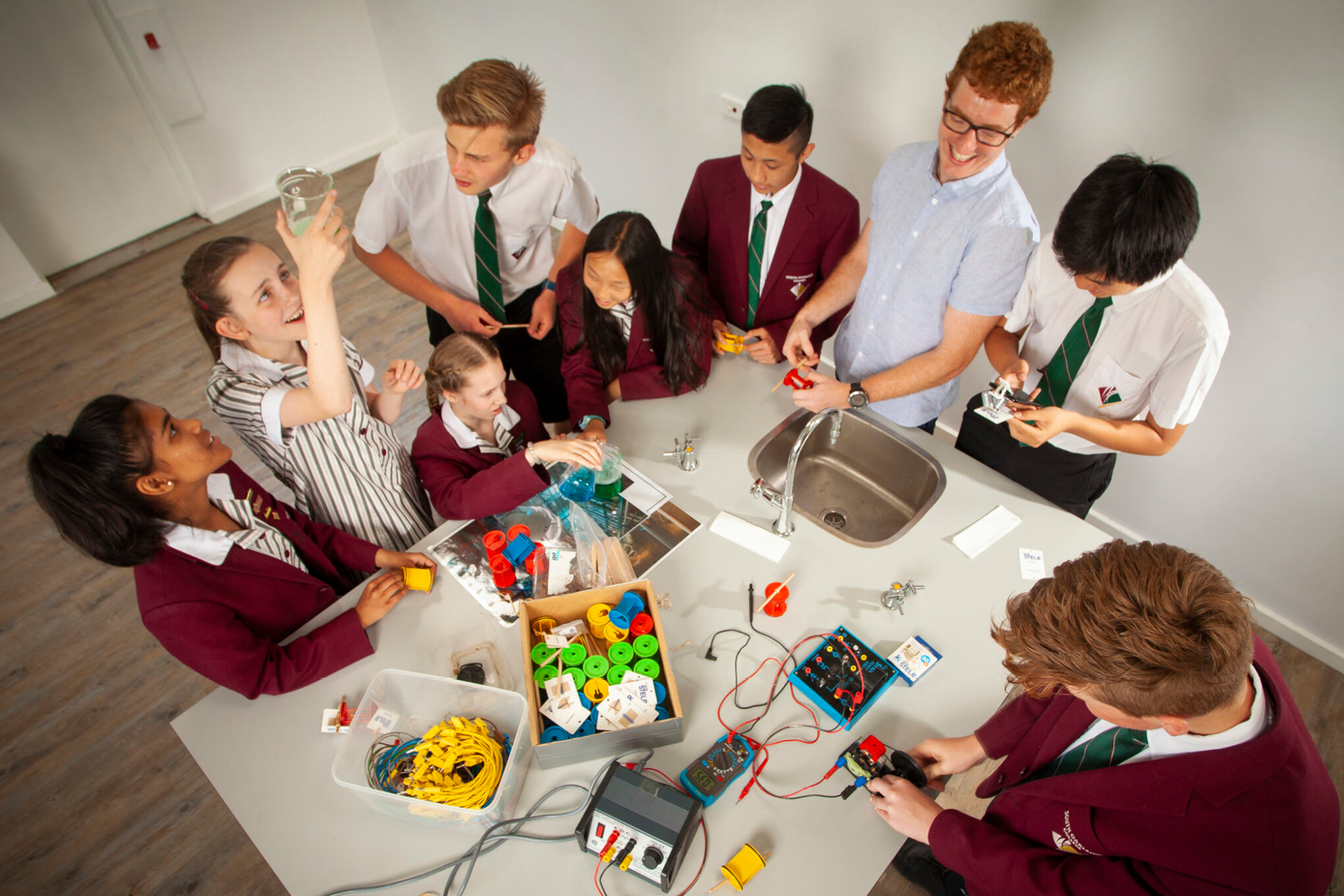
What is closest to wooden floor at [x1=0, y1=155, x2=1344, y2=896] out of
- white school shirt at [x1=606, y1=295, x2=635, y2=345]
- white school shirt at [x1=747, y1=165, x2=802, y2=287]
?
white school shirt at [x1=606, y1=295, x2=635, y2=345]

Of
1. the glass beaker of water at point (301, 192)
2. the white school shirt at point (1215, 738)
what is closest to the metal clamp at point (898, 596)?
the white school shirt at point (1215, 738)

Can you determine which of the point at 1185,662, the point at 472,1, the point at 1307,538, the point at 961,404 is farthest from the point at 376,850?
the point at 472,1

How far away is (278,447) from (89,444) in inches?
15.7

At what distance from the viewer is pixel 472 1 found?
3760mm

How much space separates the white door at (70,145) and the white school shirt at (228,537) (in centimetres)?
374

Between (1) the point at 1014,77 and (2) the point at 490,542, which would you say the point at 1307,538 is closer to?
(1) the point at 1014,77

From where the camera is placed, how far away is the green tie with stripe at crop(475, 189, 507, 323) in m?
2.28

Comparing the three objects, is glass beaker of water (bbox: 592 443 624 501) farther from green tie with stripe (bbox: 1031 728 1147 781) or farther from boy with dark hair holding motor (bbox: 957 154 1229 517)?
green tie with stripe (bbox: 1031 728 1147 781)

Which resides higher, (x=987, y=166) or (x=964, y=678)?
(x=987, y=166)

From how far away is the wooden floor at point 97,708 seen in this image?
7.02 ft

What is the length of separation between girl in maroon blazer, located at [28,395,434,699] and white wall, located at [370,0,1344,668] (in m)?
2.30

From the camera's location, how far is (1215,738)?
41.5 inches

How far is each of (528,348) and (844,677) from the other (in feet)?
5.70

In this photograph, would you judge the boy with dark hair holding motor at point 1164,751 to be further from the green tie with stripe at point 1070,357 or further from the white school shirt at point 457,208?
the white school shirt at point 457,208
